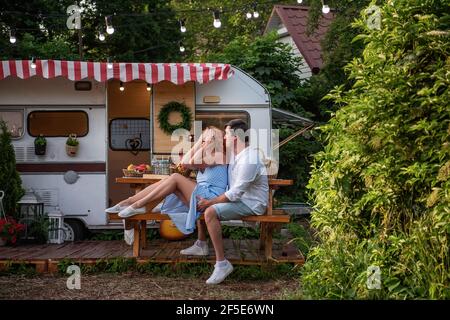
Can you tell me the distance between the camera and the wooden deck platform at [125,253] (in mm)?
6598

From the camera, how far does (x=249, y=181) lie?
19.9 feet

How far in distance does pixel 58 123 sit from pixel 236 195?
397 centimetres

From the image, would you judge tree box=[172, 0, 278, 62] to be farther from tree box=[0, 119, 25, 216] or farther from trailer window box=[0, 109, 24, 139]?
tree box=[0, 119, 25, 216]

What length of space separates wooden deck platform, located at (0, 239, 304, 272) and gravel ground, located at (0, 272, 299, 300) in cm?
27

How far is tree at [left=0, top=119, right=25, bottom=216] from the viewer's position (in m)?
8.17

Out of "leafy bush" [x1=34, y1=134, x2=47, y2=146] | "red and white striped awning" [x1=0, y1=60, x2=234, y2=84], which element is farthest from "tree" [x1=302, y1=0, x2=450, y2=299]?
"leafy bush" [x1=34, y1=134, x2=47, y2=146]

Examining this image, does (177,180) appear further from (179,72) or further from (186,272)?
(179,72)

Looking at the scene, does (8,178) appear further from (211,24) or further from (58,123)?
(211,24)

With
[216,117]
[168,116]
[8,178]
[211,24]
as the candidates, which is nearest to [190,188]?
[168,116]

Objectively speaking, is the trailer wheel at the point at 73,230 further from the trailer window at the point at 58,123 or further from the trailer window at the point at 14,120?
the trailer window at the point at 14,120

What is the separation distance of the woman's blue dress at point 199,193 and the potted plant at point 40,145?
9.54 feet

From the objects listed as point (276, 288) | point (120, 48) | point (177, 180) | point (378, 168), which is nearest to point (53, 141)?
point (177, 180)

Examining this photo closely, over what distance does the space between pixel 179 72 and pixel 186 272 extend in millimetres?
3133

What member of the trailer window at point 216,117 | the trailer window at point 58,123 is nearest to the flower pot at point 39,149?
Answer: the trailer window at point 58,123
